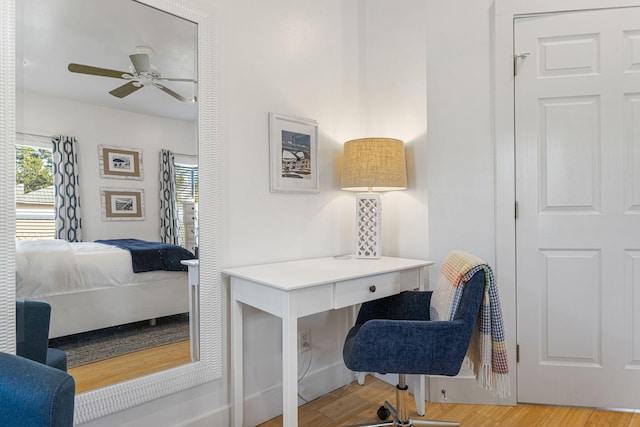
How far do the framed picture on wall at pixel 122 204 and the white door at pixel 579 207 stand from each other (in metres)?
1.87

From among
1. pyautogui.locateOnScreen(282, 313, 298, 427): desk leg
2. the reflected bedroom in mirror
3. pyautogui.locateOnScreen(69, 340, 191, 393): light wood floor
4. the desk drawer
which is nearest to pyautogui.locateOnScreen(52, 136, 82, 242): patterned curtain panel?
the reflected bedroom in mirror

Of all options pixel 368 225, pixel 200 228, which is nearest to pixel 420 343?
pixel 368 225

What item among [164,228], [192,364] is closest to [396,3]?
[164,228]

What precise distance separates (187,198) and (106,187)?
0.31 m

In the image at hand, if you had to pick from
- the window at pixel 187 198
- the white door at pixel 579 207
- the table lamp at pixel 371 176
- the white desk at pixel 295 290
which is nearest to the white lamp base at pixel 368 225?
the table lamp at pixel 371 176

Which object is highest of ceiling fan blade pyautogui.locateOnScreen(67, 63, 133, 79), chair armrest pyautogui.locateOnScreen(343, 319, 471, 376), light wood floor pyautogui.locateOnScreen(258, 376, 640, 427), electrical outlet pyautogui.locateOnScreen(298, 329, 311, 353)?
ceiling fan blade pyautogui.locateOnScreen(67, 63, 133, 79)

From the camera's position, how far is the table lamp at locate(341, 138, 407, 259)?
6.40 feet

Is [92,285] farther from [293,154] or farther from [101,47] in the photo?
[293,154]

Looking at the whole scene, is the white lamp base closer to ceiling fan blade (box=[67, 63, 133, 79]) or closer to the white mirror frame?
the white mirror frame

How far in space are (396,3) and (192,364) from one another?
90.2 inches

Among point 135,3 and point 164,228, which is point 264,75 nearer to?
point 135,3

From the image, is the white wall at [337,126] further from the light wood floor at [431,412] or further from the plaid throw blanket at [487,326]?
the plaid throw blanket at [487,326]

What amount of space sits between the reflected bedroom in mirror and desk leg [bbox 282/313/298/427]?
1.59 feet

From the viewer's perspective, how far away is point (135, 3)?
1429 millimetres
